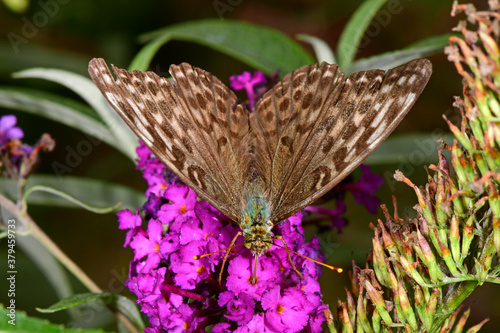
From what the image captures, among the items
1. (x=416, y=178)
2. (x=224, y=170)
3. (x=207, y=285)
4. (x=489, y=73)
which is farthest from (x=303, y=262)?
(x=416, y=178)

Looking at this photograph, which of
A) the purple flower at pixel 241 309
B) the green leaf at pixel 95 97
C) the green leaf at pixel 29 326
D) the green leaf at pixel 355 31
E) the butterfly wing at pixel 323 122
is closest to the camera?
the green leaf at pixel 29 326

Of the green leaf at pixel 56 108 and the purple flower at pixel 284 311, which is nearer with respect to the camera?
the purple flower at pixel 284 311

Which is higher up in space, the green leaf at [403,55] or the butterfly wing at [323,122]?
the green leaf at [403,55]

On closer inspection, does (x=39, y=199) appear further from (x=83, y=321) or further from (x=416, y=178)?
(x=416, y=178)

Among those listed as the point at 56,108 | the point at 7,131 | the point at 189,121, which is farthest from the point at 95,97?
the point at 189,121

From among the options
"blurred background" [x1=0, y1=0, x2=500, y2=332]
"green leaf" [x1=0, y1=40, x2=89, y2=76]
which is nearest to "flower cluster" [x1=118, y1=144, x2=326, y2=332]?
"blurred background" [x1=0, y1=0, x2=500, y2=332]

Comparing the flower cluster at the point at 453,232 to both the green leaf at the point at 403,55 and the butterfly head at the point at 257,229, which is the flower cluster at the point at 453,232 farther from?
the green leaf at the point at 403,55

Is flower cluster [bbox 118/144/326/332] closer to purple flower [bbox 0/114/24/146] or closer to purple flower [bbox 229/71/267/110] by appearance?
purple flower [bbox 229/71/267/110]

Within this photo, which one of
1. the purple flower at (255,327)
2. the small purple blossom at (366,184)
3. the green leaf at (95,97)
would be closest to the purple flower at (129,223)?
the purple flower at (255,327)
